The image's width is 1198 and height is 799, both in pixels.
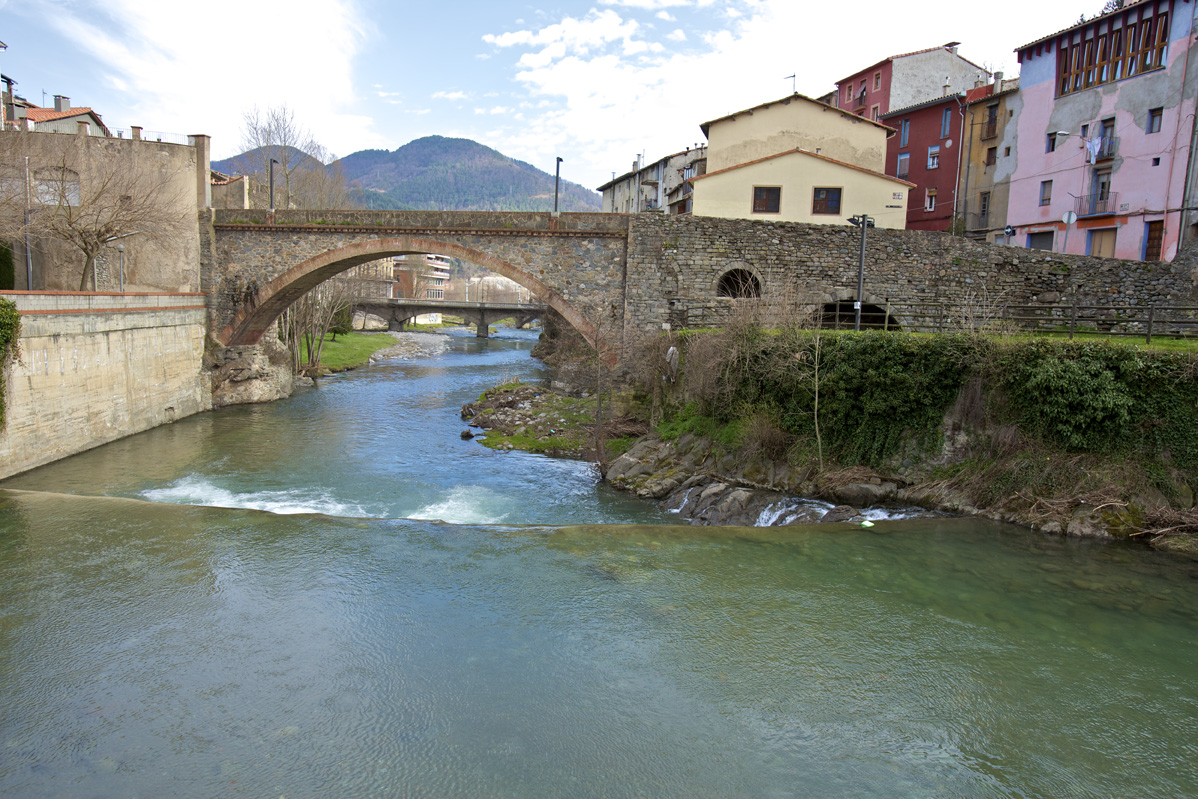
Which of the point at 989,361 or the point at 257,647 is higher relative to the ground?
the point at 989,361

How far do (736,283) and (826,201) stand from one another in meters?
4.02

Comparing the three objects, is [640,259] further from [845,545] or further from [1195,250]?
[1195,250]

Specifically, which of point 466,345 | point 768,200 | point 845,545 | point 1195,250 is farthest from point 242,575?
point 466,345

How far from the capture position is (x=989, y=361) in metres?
13.3

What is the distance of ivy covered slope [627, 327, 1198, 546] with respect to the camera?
38.4 feet

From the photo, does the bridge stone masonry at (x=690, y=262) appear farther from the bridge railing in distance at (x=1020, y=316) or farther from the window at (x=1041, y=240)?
the window at (x=1041, y=240)

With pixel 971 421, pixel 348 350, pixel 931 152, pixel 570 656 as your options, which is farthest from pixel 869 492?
pixel 348 350

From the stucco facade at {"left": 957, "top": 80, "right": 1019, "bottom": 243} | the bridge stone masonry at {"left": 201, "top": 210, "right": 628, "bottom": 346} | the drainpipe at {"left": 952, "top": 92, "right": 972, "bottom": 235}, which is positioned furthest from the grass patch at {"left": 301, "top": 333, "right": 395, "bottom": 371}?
the stucco facade at {"left": 957, "top": 80, "right": 1019, "bottom": 243}

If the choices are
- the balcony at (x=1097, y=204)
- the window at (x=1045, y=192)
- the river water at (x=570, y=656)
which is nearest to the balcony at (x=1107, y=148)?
the balcony at (x=1097, y=204)

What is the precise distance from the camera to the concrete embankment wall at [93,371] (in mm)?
15789

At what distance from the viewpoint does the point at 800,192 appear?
23344 millimetres

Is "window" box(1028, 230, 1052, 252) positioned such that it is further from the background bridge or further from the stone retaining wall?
the background bridge

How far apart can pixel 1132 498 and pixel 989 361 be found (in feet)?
10.3

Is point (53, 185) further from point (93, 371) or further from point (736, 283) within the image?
point (736, 283)
